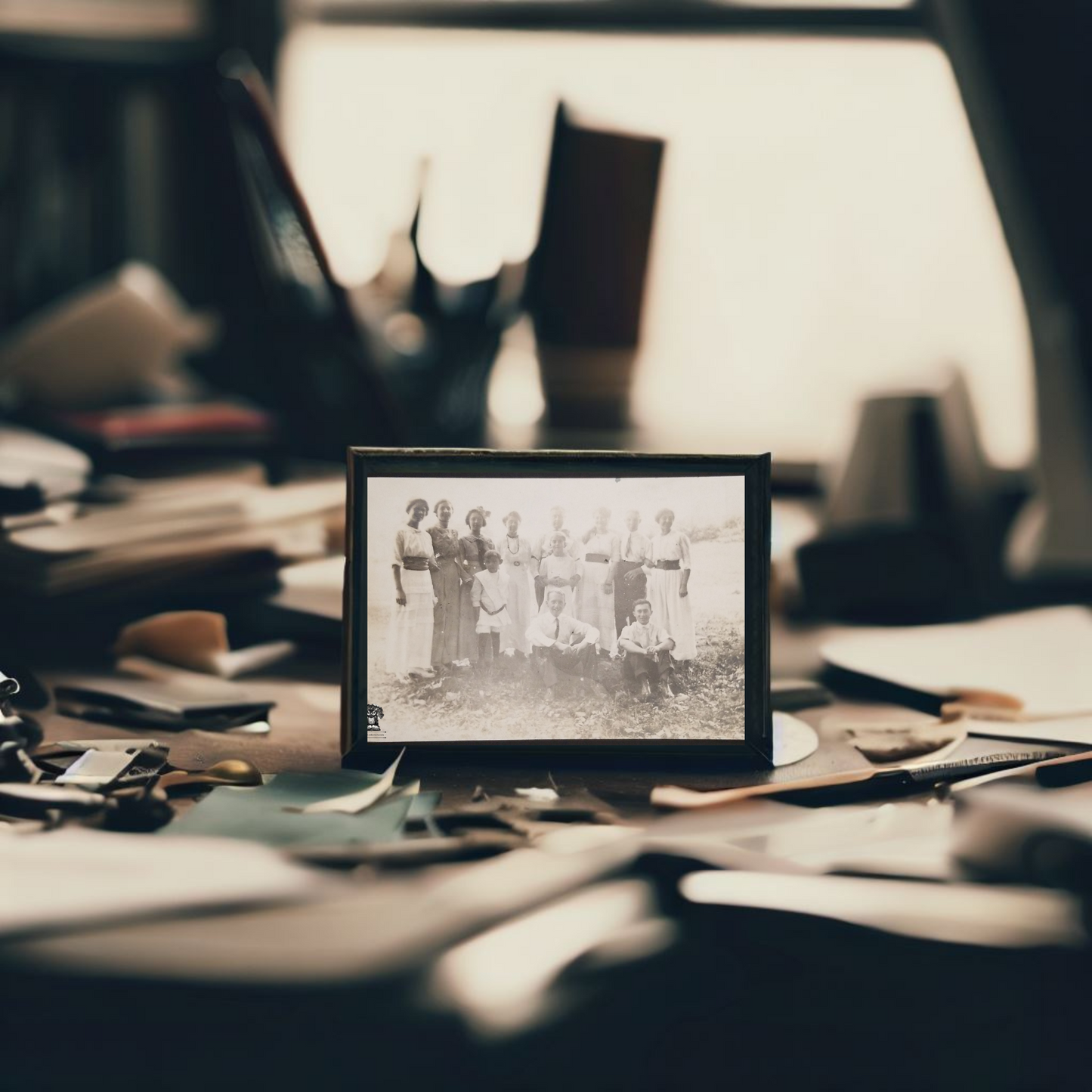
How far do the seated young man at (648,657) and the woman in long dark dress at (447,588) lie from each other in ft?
0.24

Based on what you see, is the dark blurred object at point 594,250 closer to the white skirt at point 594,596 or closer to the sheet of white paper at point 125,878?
the white skirt at point 594,596

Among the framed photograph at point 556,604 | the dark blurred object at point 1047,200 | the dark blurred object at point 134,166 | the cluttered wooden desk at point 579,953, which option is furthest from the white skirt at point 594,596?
the dark blurred object at point 134,166

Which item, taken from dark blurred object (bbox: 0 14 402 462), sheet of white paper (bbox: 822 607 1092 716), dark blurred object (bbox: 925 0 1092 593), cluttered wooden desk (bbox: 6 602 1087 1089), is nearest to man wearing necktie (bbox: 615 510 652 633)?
cluttered wooden desk (bbox: 6 602 1087 1089)

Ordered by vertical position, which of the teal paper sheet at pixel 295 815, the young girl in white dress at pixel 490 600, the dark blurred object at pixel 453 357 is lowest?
the teal paper sheet at pixel 295 815

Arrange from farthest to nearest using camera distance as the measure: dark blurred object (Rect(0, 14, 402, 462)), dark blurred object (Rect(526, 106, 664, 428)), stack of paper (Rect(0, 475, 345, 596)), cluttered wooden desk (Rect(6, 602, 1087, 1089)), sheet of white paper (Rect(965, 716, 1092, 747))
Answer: dark blurred object (Rect(0, 14, 402, 462)) → dark blurred object (Rect(526, 106, 664, 428)) → stack of paper (Rect(0, 475, 345, 596)) → sheet of white paper (Rect(965, 716, 1092, 747)) → cluttered wooden desk (Rect(6, 602, 1087, 1089))

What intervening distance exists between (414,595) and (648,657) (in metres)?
0.11

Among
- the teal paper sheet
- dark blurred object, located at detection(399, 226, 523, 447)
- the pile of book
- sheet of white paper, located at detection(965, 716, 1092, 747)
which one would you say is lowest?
the teal paper sheet

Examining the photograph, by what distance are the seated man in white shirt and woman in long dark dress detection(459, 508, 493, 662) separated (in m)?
0.03

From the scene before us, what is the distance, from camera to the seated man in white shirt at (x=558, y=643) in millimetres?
515

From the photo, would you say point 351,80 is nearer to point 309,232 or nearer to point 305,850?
point 309,232

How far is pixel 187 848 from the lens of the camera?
410mm

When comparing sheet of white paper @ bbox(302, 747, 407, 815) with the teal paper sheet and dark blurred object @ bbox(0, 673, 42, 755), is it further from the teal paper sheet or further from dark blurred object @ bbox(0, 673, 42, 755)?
dark blurred object @ bbox(0, 673, 42, 755)

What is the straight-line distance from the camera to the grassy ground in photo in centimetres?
51

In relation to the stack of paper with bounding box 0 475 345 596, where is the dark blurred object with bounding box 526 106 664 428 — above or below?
above
